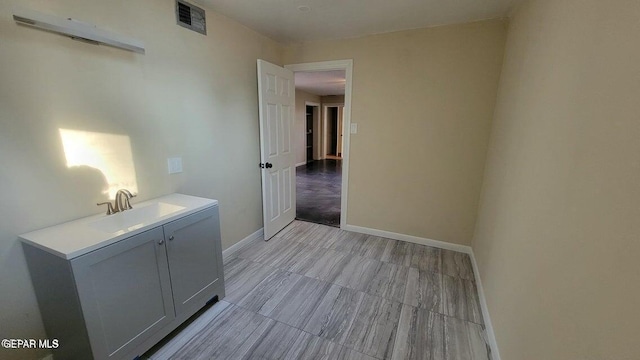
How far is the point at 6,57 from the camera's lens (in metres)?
1.20

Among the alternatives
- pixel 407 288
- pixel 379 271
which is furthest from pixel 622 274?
pixel 379 271

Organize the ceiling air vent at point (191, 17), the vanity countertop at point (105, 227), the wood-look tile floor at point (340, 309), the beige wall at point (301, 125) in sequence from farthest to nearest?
the beige wall at point (301, 125) → the ceiling air vent at point (191, 17) → the wood-look tile floor at point (340, 309) → the vanity countertop at point (105, 227)

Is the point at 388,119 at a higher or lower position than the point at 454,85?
lower

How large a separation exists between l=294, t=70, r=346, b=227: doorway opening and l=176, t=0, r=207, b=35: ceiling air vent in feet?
4.43

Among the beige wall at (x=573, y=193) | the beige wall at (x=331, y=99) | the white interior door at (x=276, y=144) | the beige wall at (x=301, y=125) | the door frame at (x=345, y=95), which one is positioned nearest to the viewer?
the beige wall at (x=573, y=193)

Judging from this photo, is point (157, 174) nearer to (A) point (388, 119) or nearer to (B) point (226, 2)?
(B) point (226, 2)

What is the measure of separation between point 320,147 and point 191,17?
24.8ft

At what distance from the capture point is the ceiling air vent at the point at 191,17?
76.7 inches

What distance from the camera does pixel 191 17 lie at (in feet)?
6.68

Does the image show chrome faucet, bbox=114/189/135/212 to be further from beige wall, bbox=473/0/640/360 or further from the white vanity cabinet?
beige wall, bbox=473/0/640/360

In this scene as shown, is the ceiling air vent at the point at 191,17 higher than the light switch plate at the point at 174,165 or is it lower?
higher

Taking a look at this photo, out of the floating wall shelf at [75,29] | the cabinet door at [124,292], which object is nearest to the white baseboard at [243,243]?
the cabinet door at [124,292]

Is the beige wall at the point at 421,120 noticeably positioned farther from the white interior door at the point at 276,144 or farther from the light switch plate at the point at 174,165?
the light switch plate at the point at 174,165

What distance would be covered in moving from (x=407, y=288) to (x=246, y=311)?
4.48 ft
